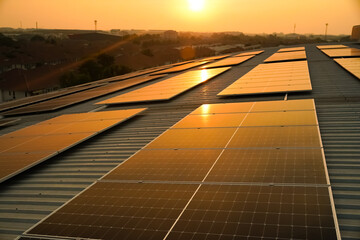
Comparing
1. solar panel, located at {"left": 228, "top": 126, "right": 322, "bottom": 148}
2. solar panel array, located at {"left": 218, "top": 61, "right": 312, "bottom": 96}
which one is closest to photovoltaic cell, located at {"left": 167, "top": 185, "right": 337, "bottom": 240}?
solar panel, located at {"left": 228, "top": 126, "right": 322, "bottom": 148}

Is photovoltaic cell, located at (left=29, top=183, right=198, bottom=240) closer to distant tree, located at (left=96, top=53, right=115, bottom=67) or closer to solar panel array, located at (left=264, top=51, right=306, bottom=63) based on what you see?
solar panel array, located at (left=264, top=51, right=306, bottom=63)

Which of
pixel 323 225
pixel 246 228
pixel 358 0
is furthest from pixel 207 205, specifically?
pixel 358 0

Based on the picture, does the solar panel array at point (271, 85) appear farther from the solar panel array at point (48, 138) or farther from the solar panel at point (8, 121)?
the solar panel at point (8, 121)

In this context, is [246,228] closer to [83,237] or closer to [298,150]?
[83,237]

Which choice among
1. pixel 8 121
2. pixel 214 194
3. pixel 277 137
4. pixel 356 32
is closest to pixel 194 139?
pixel 277 137

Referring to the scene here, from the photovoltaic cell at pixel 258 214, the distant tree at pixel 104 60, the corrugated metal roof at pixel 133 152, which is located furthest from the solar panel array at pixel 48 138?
the distant tree at pixel 104 60

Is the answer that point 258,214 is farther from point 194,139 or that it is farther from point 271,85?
point 271,85

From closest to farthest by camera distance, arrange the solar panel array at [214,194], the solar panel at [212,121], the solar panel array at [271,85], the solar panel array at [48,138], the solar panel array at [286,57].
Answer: the solar panel array at [214,194]
the solar panel array at [48,138]
the solar panel at [212,121]
the solar panel array at [271,85]
the solar panel array at [286,57]
